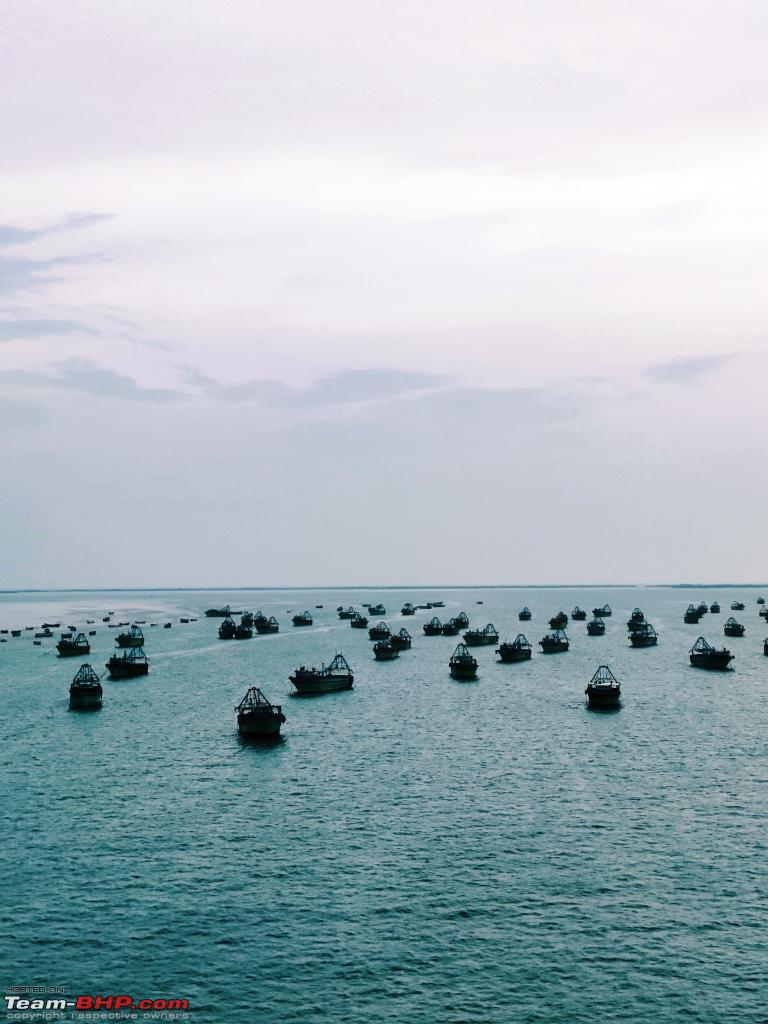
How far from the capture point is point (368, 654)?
19612 cm

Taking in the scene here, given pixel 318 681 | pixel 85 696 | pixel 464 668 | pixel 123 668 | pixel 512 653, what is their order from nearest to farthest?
pixel 85 696 → pixel 318 681 → pixel 464 668 → pixel 123 668 → pixel 512 653

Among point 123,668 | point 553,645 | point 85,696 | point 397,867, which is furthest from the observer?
point 553,645

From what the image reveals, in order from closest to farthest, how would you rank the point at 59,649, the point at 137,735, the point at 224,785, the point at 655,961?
the point at 655,961
the point at 224,785
the point at 137,735
the point at 59,649

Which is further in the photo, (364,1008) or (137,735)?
(137,735)

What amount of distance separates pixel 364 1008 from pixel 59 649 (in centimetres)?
16760

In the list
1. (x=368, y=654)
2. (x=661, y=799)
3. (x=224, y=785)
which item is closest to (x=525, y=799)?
(x=661, y=799)

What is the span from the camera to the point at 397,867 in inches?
2173

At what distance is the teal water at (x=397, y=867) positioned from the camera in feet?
134

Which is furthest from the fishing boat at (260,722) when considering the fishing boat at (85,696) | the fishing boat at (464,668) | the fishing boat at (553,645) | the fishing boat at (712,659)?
the fishing boat at (553,645)

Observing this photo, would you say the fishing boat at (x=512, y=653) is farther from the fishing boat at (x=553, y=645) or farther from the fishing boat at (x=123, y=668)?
the fishing boat at (x=123, y=668)

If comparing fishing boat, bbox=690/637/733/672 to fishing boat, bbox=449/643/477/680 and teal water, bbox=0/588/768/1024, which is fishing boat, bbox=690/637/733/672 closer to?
fishing boat, bbox=449/643/477/680

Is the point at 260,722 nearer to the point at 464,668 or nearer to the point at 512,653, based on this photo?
the point at 464,668

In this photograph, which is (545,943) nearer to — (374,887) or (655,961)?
(655,961)

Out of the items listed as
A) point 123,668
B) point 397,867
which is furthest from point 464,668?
point 397,867
